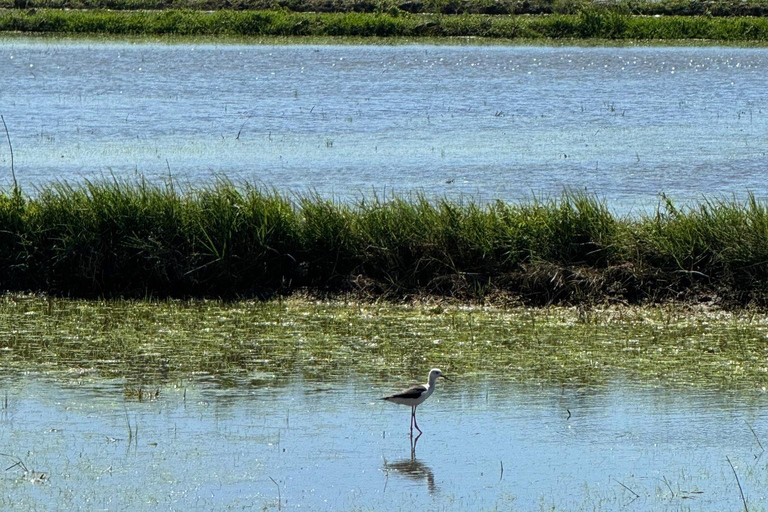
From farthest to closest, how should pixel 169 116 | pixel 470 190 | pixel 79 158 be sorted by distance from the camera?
pixel 169 116 → pixel 79 158 → pixel 470 190

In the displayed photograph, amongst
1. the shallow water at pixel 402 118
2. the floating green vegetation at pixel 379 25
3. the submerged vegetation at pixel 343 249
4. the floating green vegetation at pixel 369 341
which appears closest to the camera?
the floating green vegetation at pixel 369 341

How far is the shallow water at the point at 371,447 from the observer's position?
7.07m

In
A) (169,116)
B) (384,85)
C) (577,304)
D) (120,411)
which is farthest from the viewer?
(384,85)

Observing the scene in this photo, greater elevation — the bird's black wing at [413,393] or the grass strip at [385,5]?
the grass strip at [385,5]

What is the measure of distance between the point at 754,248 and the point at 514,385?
3523 mm

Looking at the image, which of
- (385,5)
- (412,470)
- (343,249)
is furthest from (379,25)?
(412,470)

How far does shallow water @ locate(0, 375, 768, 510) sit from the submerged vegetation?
Answer: 2.73 metres

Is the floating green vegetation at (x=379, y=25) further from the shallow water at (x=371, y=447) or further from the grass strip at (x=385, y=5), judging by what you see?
the shallow water at (x=371, y=447)

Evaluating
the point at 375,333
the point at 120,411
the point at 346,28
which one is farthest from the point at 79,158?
the point at 346,28

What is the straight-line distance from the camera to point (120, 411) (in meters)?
8.55

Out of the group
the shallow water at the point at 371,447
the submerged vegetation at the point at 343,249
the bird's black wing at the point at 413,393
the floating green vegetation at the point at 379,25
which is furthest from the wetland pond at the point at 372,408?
the floating green vegetation at the point at 379,25

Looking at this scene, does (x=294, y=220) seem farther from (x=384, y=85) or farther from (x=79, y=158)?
(x=384, y=85)

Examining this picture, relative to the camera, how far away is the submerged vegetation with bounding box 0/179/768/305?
11.7 m

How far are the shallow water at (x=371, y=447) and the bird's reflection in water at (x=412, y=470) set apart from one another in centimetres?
1
